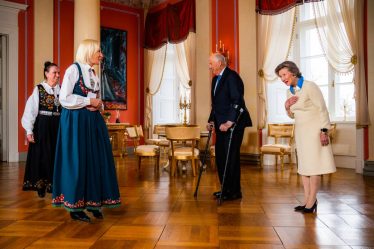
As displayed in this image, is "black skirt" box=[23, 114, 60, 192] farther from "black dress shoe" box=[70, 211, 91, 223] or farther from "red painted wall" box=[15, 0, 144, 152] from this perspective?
"red painted wall" box=[15, 0, 144, 152]

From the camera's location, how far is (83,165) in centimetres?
281

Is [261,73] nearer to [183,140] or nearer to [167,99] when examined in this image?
[183,140]

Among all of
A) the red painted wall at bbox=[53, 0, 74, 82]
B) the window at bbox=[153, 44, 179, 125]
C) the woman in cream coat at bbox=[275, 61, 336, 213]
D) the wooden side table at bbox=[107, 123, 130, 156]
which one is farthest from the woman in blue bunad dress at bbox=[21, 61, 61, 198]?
the window at bbox=[153, 44, 179, 125]

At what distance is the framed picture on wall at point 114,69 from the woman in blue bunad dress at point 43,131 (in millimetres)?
5550

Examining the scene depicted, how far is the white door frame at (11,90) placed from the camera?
26.3ft

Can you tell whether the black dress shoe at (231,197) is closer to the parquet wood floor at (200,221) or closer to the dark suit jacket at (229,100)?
the parquet wood floor at (200,221)

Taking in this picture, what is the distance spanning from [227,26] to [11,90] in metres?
4.80

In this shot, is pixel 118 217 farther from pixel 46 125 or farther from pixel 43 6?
pixel 43 6

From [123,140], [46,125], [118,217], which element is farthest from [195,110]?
[118,217]

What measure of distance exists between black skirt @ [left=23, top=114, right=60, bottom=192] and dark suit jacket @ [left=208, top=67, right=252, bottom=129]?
1.71 m

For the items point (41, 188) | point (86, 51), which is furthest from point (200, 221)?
point (41, 188)

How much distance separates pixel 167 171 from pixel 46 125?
9.06 ft

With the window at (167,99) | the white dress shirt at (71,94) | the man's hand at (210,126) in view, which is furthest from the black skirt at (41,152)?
the window at (167,99)

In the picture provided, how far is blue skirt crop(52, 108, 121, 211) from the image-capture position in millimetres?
2791
